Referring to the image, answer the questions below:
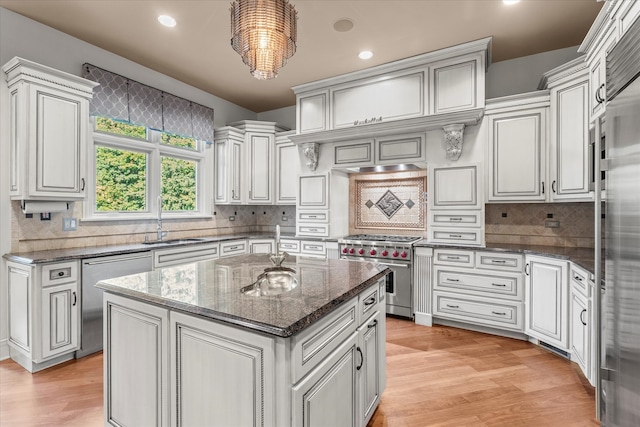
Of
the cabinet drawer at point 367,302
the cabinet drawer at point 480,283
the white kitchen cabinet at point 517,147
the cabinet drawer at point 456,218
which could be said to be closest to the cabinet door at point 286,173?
the cabinet drawer at point 456,218

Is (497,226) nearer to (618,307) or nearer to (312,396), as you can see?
(618,307)

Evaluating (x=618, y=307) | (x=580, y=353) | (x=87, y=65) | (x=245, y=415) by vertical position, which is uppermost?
(x=87, y=65)

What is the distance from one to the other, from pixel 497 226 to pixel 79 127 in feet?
14.6

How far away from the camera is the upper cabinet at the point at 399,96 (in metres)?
3.31

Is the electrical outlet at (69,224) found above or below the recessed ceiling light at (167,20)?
below

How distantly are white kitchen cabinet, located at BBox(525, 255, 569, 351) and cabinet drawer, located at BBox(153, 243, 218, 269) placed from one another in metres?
3.50

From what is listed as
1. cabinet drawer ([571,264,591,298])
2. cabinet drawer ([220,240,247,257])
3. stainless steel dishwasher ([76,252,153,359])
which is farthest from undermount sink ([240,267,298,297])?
cabinet drawer ([220,240,247,257])

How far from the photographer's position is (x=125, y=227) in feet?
11.9

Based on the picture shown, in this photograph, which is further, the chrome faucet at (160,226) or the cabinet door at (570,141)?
the chrome faucet at (160,226)

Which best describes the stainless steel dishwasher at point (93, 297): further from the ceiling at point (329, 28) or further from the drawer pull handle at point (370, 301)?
the drawer pull handle at point (370, 301)

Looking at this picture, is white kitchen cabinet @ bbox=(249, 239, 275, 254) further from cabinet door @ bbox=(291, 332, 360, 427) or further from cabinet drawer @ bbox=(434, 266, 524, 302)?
cabinet door @ bbox=(291, 332, 360, 427)

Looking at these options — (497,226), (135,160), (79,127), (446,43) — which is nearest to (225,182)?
(135,160)

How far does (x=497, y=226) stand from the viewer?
12.2 ft

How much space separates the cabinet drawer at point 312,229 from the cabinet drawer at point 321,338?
270 centimetres
